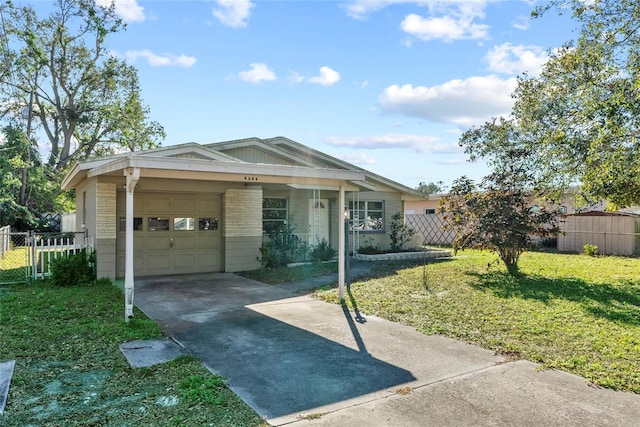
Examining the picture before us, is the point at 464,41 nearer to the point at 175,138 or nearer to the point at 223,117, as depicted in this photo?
the point at 223,117

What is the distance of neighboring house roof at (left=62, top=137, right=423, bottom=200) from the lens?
6988mm

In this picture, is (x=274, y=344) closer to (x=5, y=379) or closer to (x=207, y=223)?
(x=5, y=379)

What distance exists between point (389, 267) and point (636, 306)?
6552 millimetres

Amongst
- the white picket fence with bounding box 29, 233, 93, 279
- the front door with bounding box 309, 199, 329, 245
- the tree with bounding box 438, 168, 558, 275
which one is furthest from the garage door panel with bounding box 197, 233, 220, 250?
the tree with bounding box 438, 168, 558, 275

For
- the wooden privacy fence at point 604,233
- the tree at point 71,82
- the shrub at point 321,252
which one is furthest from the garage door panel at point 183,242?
the tree at point 71,82

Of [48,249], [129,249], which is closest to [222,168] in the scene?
[129,249]

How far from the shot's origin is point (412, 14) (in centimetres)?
1016

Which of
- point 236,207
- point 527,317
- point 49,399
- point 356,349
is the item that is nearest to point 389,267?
point 236,207

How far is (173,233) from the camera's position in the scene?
11703mm

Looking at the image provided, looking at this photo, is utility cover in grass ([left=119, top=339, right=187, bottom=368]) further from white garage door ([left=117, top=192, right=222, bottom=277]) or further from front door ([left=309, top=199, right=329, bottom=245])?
front door ([left=309, top=199, right=329, bottom=245])

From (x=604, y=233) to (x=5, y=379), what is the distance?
2040cm

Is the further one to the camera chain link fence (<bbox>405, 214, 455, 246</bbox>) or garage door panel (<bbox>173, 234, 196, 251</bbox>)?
chain link fence (<bbox>405, 214, 455, 246</bbox>)

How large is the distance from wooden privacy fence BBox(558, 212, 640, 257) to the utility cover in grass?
15893mm

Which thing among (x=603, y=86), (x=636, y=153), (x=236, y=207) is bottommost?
→ (x=236, y=207)
